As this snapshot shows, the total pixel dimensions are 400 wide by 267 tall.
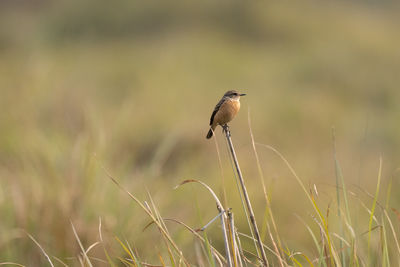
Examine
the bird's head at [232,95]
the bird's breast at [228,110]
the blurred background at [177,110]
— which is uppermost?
the bird's head at [232,95]

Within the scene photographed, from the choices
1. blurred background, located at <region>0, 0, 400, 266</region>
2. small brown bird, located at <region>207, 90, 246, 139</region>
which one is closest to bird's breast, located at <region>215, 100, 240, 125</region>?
small brown bird, located at <region>207, 90, 246, 139</region>

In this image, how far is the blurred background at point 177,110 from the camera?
2912mm

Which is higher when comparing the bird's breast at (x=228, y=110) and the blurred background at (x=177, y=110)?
the bird's breast at (x=228, y=110)

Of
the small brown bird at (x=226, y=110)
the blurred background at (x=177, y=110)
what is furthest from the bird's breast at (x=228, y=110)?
the blurred background at (x=177, y=110)

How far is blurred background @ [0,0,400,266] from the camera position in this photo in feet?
9.55

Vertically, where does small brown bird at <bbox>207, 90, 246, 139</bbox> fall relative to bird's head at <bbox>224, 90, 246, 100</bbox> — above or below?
below

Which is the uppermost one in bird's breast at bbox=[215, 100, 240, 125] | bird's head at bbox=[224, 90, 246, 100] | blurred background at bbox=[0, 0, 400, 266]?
bird's head at bbox=[224, 90, 246, 100]

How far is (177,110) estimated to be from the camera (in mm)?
7918

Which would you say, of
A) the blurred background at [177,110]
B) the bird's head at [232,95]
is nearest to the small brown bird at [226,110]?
the bird's head at [232,95]

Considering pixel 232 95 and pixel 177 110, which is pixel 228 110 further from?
pixel 177 110

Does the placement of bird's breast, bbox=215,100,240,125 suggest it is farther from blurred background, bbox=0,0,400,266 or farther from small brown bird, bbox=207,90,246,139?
blurred background, bbox=0,0,400,266

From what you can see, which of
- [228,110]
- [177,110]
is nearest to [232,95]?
[228,110]

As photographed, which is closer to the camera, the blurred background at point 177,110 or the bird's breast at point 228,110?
the bird's breast at point 228,110

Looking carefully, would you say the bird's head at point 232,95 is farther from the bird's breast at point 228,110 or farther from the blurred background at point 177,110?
the blurred background at point 177,110
